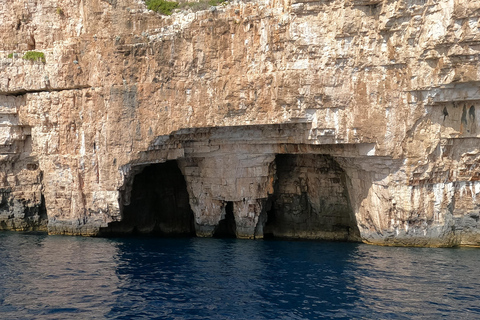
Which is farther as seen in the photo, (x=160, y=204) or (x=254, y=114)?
(x=160, y=204)

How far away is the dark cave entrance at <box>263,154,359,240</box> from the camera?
26.2 metres

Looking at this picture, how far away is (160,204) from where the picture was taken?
28.7m

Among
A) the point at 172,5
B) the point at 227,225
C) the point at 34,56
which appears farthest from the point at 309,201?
the point at 34,56

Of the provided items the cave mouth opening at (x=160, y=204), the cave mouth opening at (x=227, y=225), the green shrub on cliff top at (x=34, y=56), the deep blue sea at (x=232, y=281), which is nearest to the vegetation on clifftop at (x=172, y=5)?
the green shrub on cliff top at (x=34, y=56)

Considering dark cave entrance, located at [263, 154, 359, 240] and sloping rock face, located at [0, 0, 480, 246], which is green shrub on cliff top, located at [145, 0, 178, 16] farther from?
dark cave entrance, located at [263, 154, 359, 240]

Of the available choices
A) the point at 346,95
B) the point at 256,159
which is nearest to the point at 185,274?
the point at 256,159

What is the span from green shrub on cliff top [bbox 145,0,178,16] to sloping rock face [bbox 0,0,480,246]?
1.47 ft

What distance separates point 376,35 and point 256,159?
27.3ft

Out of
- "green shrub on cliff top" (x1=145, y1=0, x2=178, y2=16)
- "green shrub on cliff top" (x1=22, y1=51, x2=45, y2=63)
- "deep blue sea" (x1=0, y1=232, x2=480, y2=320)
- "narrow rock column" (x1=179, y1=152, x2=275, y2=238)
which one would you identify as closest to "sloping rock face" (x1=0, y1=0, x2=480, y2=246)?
"narrow rock column" (x1=179, y1=152, x2=275, y2=238)

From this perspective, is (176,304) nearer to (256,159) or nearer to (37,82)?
(256,159)

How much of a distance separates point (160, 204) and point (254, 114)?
9.74 meters

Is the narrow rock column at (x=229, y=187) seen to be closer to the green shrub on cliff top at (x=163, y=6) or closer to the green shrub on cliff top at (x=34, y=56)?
the green shrub on cliff top at (x=163, y=6)

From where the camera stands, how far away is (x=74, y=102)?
23.7 m

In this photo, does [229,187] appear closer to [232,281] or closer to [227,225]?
[227,225]
